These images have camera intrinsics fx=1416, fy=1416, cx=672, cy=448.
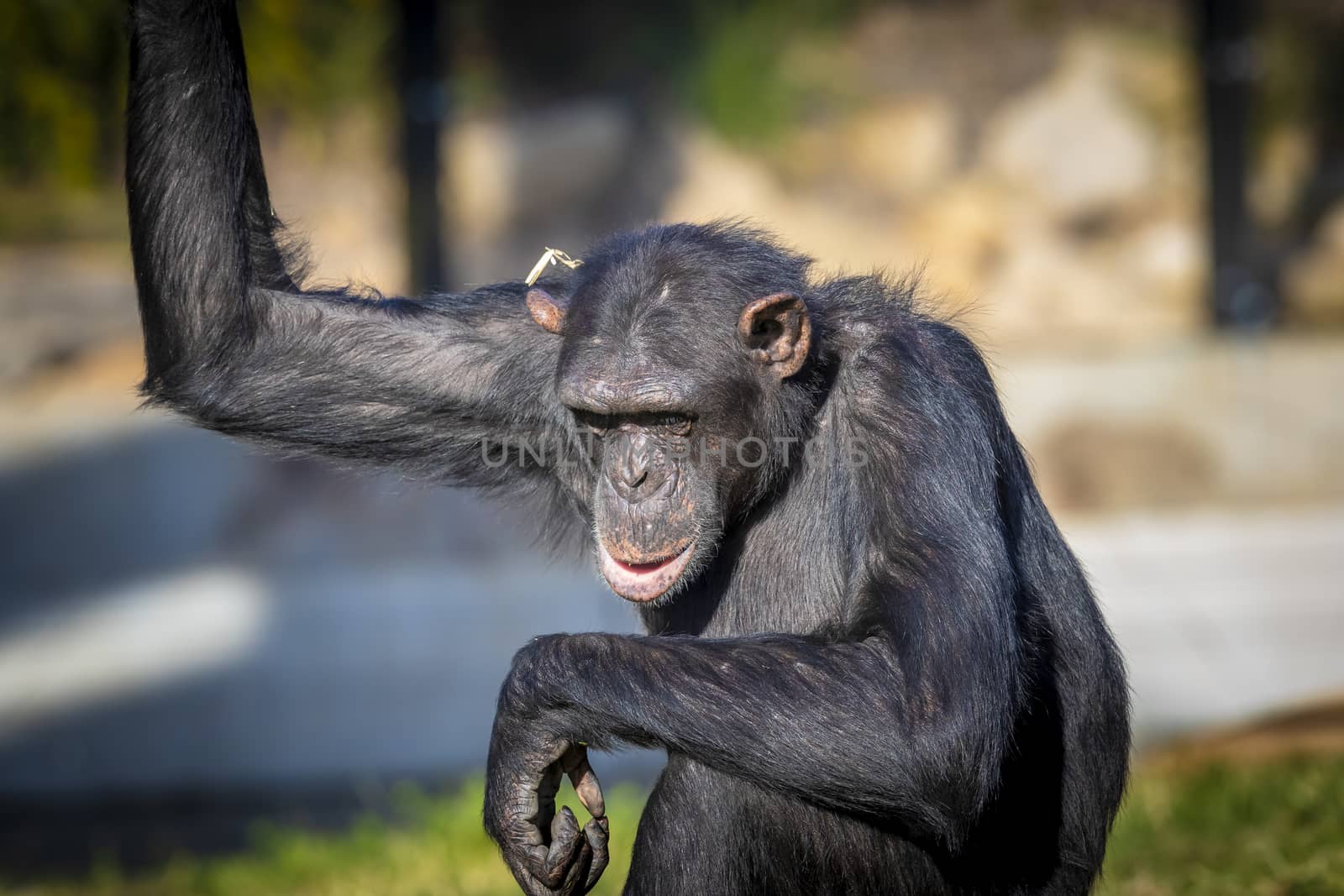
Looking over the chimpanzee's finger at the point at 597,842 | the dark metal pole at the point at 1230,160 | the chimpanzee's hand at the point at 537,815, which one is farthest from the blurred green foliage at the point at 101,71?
the chimpanzee's finger at the point at 597,842

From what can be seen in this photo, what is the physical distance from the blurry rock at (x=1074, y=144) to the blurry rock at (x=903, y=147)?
0.38 meters

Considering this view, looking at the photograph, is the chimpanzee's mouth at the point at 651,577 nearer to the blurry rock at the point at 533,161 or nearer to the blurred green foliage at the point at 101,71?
the blurry rock at the point at 533,161

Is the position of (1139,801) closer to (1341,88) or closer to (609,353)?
(609,353)

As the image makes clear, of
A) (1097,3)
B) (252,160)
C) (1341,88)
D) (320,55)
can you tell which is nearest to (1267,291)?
(1341,88)

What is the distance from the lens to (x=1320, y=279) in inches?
443

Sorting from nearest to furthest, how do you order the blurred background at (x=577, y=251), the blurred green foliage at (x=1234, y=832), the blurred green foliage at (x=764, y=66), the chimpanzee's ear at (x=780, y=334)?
the chimpanzee's ear at (x=780, y=334) → the blurred green foliage at (x=1234, y=832) → the blurred background at (x=577, y=251) → the blurred green foliage at (x=764, y=66)

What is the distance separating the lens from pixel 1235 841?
609 cm

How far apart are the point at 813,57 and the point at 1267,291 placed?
400 centimetres

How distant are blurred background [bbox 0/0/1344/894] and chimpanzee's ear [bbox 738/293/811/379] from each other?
175 inches

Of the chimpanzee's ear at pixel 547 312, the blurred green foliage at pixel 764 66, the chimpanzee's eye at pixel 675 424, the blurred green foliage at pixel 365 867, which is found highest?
the blurred green foliage at pixel 764 66

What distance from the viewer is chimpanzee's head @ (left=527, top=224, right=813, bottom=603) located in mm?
3959

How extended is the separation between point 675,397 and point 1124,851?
140 inches

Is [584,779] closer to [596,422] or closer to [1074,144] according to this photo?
[596,422]

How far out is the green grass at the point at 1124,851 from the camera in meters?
5.75
